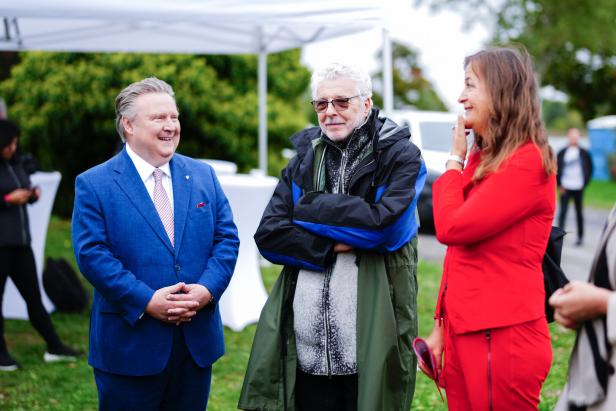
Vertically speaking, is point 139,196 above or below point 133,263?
above

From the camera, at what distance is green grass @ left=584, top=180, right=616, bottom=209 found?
2377cm

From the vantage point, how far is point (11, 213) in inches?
221

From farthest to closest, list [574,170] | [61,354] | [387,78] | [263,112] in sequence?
[574,170] → [263,112] → [387,78] → [61,354]

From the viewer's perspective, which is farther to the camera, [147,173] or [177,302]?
[147,173]

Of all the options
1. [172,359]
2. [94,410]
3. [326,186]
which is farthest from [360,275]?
[94,410]

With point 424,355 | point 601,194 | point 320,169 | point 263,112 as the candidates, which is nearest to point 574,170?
point 263,112

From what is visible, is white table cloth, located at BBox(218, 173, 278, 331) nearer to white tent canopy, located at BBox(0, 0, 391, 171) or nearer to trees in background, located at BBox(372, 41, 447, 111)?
white tent canopy, located at BBox(0, 0, 391, 171)

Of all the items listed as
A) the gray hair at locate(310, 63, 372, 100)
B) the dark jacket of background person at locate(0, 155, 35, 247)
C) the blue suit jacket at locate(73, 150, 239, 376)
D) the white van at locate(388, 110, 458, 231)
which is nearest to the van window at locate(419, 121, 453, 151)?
the white van at locate(388, 110, 458, 231)

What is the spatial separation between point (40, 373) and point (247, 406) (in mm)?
3128

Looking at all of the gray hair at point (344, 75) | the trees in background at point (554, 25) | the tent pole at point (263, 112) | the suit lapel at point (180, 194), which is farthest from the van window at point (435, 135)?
the trees in background at point (554, 25)

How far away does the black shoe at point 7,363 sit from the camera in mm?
5605

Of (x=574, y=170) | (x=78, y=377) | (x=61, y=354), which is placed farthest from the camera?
(x=574, y=170)

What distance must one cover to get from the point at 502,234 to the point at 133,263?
5.09 ft

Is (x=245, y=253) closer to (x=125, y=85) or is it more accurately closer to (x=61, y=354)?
(x=61, y=354)
